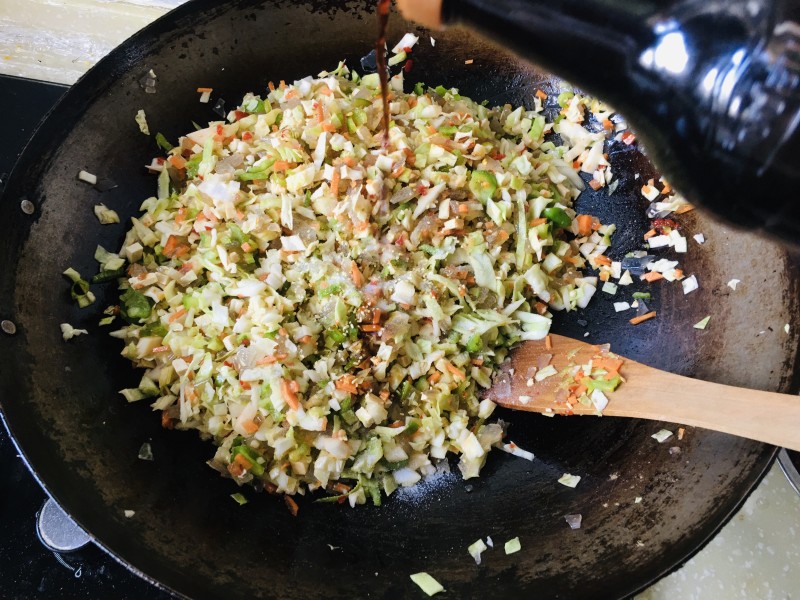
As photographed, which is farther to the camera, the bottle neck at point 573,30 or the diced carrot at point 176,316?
the diced carrot at point 176,316

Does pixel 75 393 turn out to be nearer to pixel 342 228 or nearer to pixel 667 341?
pixel 342 228

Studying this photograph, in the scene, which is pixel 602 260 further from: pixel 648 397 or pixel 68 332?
pixel 68 332

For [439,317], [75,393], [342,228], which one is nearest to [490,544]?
[439,317]

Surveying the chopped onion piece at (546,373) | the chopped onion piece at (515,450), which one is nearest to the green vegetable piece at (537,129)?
the chopped onion piece at (546,373)

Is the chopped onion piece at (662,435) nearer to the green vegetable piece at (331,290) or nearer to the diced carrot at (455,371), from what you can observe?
the diced carrot at (455,371)

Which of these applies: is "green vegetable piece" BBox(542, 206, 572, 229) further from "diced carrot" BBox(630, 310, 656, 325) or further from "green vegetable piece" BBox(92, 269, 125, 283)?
"green vegetable piece" BBox(92, 269, 125, 283)

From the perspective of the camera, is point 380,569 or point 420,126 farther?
point 420,126

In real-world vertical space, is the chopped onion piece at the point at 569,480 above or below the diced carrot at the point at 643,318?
below
